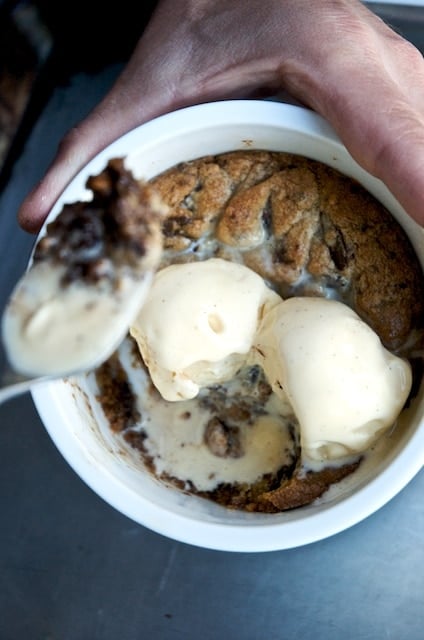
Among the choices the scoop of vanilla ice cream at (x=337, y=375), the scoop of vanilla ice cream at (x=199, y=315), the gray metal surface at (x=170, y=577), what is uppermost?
the scoop of vanilla ice cream at (x=199, y=315)

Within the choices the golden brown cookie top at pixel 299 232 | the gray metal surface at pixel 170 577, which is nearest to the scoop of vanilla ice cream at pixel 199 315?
the golden brown cookie top at pixel 299 232

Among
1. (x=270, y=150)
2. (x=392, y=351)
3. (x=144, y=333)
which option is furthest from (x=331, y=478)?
(x=270, y=150)

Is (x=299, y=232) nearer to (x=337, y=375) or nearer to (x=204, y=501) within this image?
(x=337, y=375)

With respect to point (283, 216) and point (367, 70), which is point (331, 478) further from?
point (367, 70)

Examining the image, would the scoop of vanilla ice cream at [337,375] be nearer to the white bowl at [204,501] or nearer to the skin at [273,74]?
the white bowl at [204,501]

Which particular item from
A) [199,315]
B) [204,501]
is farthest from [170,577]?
[199,315]

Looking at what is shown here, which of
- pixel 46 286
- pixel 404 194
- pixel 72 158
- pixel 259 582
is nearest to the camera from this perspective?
pixel 46 286
